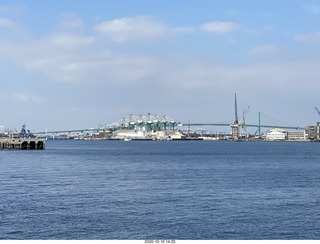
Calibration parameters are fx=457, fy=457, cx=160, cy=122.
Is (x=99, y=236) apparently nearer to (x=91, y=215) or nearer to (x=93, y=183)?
(x=91, y=215)

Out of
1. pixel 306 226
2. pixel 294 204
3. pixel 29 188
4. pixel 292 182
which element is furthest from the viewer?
pixel 292 182

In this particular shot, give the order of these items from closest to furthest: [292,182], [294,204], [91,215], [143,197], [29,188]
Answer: [91,215] → [294,204] → [143,197] → [29,188] → [292,182]

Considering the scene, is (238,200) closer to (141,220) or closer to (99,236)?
(141,220)

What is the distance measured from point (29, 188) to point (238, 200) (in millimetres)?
15239

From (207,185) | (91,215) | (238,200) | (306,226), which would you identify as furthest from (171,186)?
(306,226)

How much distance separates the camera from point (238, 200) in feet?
91.6

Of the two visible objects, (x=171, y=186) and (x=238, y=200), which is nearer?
(x=238, y=200)

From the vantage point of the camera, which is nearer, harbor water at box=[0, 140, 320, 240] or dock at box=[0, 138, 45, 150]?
harbor water at box=[0, 140, 320, 240]

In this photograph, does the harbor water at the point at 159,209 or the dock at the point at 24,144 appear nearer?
the harbor water at the point at 159,209

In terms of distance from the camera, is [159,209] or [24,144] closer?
[159,209]

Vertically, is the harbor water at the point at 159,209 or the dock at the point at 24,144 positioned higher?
the dock at the point at 24,144

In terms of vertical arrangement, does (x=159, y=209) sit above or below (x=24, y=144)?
below

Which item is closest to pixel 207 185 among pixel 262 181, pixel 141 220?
pixel 262 181

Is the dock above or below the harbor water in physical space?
above
